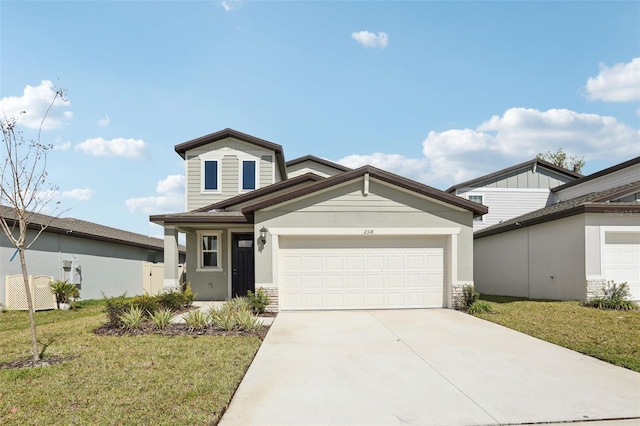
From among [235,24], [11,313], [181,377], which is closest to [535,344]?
[181,377]

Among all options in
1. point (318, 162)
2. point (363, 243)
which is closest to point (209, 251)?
point (363, 243)

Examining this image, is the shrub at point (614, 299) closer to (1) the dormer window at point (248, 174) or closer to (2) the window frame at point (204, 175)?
(1) the dormer window at point (248, 174)

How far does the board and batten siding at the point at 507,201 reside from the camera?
21984 millimetres

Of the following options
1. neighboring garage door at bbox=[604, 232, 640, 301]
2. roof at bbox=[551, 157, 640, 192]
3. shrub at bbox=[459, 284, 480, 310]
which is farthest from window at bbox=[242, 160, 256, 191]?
roof at bbox=[551, 157, 640, 192]

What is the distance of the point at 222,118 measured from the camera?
667 inches

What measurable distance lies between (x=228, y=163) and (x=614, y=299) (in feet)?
46.6

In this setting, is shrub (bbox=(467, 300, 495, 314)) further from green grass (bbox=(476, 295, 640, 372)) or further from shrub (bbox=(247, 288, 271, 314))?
shrub (bbox=(247, 288, 271, 314))

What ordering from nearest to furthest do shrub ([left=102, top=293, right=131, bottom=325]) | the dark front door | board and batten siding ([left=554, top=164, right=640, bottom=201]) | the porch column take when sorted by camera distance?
shrub ([left=102, top=293, right=131, bottom=325]), the porch column, the dark front door, board and batten siding ([left=554, top=164, right=640, bottom=201])

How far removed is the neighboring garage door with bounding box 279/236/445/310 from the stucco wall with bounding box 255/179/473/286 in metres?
0.51

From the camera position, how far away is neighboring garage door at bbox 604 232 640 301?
12.6 meters

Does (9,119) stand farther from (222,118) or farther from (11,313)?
(222,118)

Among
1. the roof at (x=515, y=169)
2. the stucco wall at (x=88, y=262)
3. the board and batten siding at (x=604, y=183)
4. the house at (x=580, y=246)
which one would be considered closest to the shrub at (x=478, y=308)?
the house at (x=580, y=246)

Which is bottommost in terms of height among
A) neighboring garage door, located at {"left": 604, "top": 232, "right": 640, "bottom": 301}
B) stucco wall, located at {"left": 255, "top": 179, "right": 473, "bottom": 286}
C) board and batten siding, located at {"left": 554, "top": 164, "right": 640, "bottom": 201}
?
neighboring garage door, located at {"left": 604, "top": 232, "right": 640, "bottom": 301}

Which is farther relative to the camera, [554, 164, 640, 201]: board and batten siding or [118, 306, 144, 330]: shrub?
[554, 164, 640, 201]: board and batten siding
